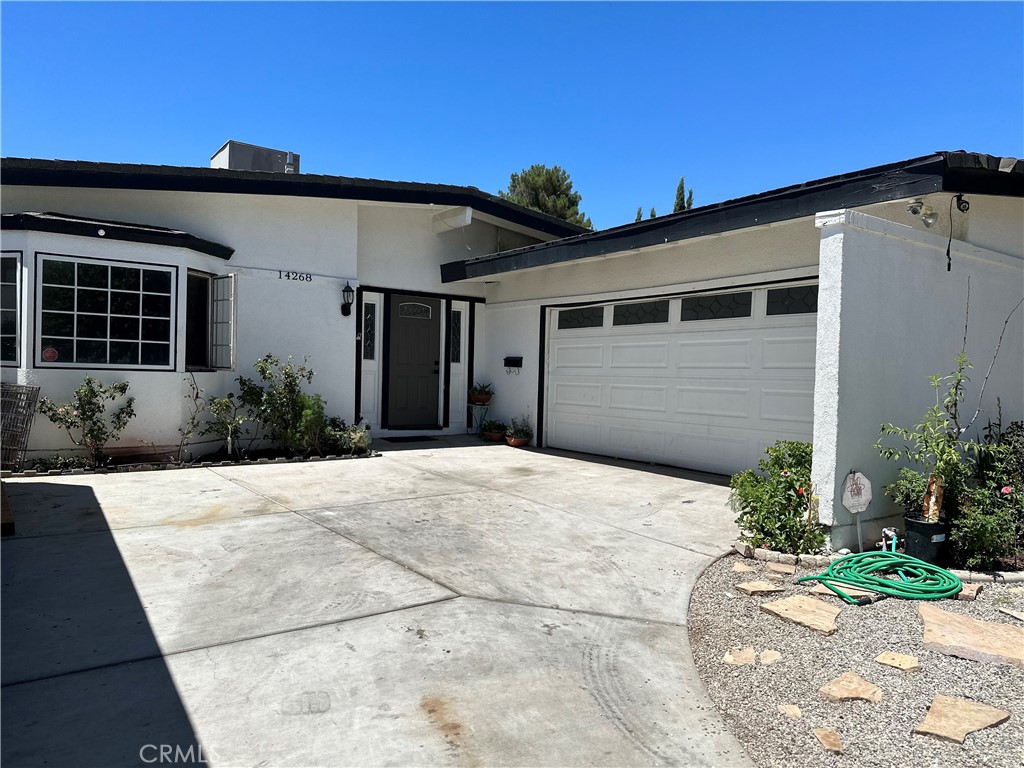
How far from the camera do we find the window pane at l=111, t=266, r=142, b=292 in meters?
7.52

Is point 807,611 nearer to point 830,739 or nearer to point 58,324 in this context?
point 830,739

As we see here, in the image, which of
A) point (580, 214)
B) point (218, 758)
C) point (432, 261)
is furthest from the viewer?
point (580, 214)

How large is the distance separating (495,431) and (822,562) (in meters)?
6.92

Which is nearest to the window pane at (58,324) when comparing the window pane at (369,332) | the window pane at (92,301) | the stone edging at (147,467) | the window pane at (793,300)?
the window pane at (92,301)

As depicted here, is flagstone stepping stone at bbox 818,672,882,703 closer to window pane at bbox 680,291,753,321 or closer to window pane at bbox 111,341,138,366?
window pane at bbox 680,291,753,321

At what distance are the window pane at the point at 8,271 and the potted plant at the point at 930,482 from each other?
8.87 meters

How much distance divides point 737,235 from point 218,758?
718 centimetres

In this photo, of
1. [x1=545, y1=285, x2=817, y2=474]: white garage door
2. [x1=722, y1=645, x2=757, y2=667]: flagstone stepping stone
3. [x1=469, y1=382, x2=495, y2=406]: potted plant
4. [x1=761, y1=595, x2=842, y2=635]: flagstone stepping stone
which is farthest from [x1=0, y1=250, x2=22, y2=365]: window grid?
[x1=761, y1=595, x2=842, y2=635]: flagstone stepping stone

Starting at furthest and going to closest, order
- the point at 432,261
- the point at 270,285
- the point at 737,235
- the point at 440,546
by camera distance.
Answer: the point at 432,261, the point at 270,285, the point at 737,235, the point at 440,546

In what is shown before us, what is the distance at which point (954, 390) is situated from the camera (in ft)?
16.0

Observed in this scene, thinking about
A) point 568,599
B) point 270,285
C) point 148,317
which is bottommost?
point 568,599

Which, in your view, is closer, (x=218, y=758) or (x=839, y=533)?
(x=218, y=758)

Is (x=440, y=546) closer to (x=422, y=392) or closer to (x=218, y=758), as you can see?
(x=218, y=758)

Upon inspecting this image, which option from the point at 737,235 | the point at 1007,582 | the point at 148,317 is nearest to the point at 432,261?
the point at 148,317
